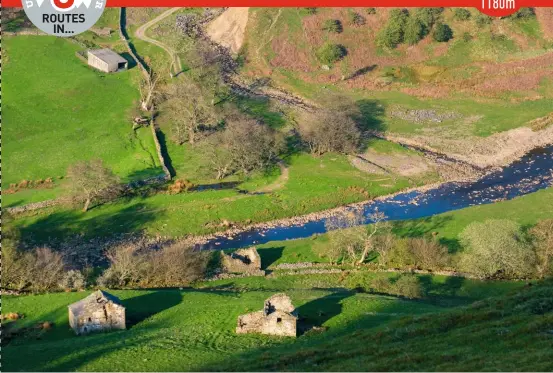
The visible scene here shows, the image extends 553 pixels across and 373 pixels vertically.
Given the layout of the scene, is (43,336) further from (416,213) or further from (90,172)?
(416,213)

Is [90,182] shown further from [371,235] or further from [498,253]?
[498,253]

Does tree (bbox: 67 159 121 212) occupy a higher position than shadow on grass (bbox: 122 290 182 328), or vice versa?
tree (bbox: 67 159 121 212)

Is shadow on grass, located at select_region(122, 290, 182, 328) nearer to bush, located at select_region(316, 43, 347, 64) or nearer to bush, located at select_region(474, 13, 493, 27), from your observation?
bush, located at select_region(316, 43, 347, 64)

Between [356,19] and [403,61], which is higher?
[356,19]

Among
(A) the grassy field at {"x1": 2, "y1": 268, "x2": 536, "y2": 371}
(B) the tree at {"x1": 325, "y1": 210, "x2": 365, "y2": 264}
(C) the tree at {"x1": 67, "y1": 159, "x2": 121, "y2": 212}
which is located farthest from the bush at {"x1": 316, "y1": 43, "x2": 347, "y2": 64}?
(A) the grassy field at {"x1": 2, "y1": 268, "x2": 536, "y2": 371}

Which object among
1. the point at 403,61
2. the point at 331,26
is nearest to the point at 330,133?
the point at 403,61

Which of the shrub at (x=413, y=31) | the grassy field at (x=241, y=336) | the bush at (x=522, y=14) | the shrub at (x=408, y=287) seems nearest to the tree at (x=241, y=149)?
the grassy field at (x=241, y=336)

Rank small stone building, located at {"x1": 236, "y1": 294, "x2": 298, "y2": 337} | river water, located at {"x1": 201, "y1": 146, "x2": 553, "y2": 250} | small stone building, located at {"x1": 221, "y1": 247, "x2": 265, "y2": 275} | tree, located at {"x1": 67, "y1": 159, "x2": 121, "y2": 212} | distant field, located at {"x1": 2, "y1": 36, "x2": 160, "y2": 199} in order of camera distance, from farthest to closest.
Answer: distant field, located at {"x1": 2, "y1": 36, "x2": 160, "y2": 199} → river water, located at {"x1": 201, "y1": 146, "x2": 553, "y2": 250} → tree, located at {"x1": 67, "y1": 159, "x2": 121, "y2": 212} → small stone building, located at {"x1": 221, "y1": 247, "x2": 265, "y2": 275} → small stone building, located at {"x1": 236, "y1": 294, "x2": 298, "y2": 337}

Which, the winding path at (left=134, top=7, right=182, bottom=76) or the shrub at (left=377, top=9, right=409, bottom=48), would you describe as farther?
the shrub at (left=377, top=9, right=409, bottom=48)
